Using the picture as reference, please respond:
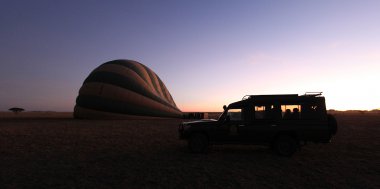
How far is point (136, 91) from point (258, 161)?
85.4ft

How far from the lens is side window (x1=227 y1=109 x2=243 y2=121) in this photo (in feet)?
39.9

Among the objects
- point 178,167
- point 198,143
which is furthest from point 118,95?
point 178,167

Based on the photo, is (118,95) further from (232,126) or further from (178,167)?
(178,167)

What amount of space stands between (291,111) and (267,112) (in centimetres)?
98

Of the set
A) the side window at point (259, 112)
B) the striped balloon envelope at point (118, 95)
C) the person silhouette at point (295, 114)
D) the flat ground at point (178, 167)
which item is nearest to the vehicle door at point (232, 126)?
the side window at point (259, 112)

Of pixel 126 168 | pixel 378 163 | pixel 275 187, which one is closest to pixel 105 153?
pixel 126 168

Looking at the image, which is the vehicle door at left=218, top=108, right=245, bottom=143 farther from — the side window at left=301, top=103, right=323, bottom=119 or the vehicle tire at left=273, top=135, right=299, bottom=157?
the side window at left=301, top=103, right=323, bottom=119

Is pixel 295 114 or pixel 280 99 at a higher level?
pixel 280 99

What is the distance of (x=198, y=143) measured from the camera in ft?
40.6

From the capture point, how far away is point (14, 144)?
14320mm

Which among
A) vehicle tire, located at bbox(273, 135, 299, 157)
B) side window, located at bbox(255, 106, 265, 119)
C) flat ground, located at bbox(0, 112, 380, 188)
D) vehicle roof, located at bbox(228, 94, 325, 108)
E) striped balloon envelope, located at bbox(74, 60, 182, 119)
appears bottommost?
flat ground, located at bbox(0, 112, 380, 188)

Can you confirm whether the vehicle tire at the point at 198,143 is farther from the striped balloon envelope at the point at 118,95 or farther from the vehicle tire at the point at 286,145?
the striped balloon envelope at the point at 118,95

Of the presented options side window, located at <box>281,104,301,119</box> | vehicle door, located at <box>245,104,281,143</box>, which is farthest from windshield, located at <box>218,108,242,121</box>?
side window, located at <box>281,104,301,119</box>

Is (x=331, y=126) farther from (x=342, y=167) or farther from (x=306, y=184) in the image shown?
(x=306, y=184)
